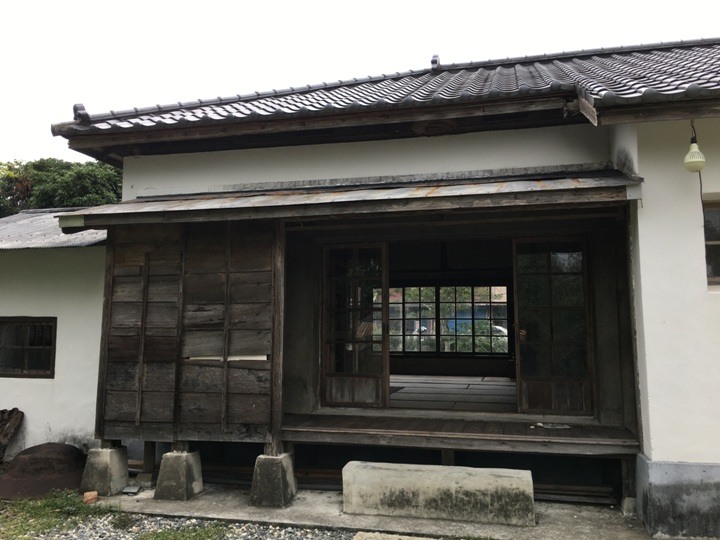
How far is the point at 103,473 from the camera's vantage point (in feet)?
18.1

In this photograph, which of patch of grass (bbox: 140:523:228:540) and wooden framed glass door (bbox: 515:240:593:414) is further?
Result: wooden framed glass door (bbox: 515:240:593:414)

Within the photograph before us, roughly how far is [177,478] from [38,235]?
4.24 meters

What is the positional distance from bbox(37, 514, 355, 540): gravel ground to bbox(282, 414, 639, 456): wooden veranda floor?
92 cm

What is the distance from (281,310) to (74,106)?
12.1 ft

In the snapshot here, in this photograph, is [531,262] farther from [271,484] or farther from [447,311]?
[447,311]

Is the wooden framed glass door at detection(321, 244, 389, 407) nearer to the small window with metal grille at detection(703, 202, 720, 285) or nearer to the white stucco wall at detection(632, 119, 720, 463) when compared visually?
the white stucco wall at detection(632, 119, 720, 463)

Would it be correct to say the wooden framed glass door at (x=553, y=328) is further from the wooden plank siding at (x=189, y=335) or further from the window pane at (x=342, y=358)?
the wooden plank siding at (x=189, y=335)

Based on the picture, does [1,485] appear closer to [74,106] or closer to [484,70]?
[74,106]

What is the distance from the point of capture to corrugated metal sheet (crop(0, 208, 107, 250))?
258 inches

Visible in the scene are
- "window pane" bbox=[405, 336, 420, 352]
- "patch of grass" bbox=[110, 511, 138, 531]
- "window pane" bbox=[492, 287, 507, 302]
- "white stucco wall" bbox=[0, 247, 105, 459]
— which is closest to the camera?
"patch of grass" bbox=[110, 511, 138, 531]

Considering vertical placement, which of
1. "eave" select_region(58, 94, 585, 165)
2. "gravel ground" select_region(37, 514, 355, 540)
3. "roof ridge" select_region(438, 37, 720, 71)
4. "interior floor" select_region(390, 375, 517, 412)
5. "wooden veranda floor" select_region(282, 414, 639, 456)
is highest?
"roof ridge" select_region(438, 37, 720, 71)

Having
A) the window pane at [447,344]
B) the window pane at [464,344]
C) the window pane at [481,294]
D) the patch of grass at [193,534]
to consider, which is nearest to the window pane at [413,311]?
the window pane at [447,344]

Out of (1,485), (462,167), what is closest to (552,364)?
(462,167)

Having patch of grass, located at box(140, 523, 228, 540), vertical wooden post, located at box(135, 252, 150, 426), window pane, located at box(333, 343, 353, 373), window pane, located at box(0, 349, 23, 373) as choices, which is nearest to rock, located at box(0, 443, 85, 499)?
vertical wooden post, located at box(135, 252, 150, 426)
